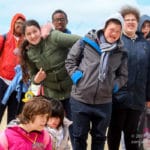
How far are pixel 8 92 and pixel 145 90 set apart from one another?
1712 millimetres

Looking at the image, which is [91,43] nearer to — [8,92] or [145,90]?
[145,90]

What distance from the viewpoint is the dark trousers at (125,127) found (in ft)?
17.0

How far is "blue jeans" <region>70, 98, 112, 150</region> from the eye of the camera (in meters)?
4.65

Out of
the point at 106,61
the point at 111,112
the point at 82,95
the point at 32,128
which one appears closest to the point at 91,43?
the point at 106,61

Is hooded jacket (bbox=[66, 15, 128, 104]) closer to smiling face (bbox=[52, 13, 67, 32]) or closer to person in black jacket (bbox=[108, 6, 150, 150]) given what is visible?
person in black jacket (bbox=[108, 6, 150, 150])

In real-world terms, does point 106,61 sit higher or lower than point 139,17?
lower

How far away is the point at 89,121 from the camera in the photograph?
4734mm

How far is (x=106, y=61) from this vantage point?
455 centimetres

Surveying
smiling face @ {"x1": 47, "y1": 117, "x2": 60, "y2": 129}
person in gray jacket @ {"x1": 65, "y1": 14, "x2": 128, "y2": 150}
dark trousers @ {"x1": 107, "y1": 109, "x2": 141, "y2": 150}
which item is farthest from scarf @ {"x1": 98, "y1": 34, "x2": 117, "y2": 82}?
dark trousers @ {"x1": 107, "y1": 109, "x2": 141, "y2": 150}

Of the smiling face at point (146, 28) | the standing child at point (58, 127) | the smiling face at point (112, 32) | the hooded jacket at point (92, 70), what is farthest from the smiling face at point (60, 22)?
the standing child at point (58, 127)

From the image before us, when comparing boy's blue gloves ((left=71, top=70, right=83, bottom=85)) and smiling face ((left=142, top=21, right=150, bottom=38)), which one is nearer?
boy's blue gloves ((left=71, top=70, right=83, bottom=85))

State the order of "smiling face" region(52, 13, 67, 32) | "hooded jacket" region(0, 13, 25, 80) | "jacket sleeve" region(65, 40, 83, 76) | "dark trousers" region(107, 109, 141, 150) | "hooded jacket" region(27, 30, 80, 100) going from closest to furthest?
1. "jacket sleeve" region(65, 40, 83, 76)
2. "hooded jacket" region(27, 30, 80, 100)
3. "dark trousers" region(107, 109, 141, 150)
4. "hooded jacket" region(0, 13, 25, 80)
5. "smiling face" region(52, 13, 67, 32)

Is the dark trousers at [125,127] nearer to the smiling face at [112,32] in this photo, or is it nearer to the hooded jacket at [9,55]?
the smiling face at [112,32]

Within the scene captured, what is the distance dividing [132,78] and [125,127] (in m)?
0.59
